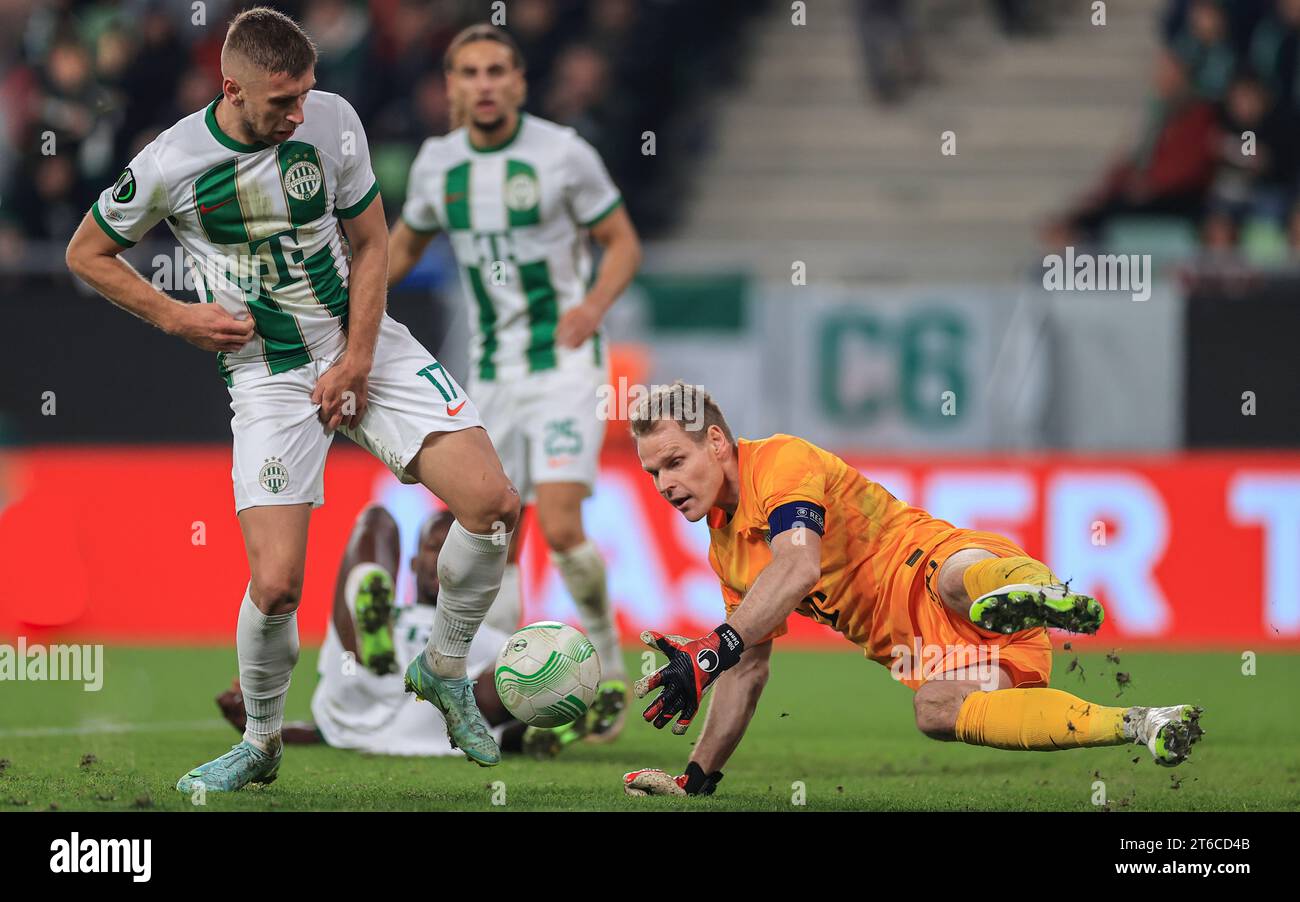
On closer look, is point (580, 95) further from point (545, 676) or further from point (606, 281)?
point (545, 676)

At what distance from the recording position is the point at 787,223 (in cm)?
1662

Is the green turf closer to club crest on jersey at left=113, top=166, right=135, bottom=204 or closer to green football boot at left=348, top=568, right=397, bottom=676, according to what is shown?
green football boot at left=348, top=568, right=397, bottom=676

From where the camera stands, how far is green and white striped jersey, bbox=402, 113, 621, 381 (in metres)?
8.29

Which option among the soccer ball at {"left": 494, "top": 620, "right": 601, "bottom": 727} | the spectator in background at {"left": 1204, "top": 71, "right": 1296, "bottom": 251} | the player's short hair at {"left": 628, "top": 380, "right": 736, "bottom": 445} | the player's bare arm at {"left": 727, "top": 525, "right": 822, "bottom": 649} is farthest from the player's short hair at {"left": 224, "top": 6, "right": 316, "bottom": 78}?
the spectator in background at {"left": 1204, "top": 71, "right": 1296, "bottom": 251}

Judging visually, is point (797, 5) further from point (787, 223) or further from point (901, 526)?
point (901, 526)

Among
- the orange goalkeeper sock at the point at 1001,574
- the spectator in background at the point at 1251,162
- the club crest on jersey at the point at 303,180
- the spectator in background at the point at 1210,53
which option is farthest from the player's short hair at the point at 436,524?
the spectator in background at the point at 1210,53

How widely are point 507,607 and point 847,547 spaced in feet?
7.44

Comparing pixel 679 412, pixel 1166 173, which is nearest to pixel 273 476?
pixel 679 412

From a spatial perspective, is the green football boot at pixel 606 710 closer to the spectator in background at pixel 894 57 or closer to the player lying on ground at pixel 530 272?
the player lying on ground at pixel 530 272

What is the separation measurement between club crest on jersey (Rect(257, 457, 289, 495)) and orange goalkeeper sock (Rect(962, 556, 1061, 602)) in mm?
2229

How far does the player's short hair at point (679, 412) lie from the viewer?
233 inches
